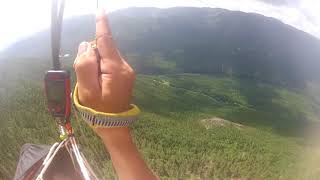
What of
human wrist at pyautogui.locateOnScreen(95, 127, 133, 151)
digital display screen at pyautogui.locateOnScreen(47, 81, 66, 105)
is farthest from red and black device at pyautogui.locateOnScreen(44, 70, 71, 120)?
human wrist at pyautogui.locateOnScreen(95, 127, 133, 151)

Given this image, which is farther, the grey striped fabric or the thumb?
the grey striped fabric

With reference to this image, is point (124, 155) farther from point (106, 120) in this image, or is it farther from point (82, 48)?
point (82, 48)

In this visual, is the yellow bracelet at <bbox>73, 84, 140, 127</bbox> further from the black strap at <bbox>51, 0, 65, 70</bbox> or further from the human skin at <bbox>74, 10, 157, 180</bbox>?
the black strap at <bbox>51, 0, 65, 70</bbox>

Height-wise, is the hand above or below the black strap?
below

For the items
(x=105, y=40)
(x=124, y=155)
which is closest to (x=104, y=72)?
(x=105, y=40)

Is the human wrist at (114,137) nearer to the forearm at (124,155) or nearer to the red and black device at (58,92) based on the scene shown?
the forearm at (124,155)

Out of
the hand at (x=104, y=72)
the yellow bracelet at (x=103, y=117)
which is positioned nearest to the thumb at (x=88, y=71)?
the hand at (x=104, y=72)

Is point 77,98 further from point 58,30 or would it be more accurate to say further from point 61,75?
point 58,30
